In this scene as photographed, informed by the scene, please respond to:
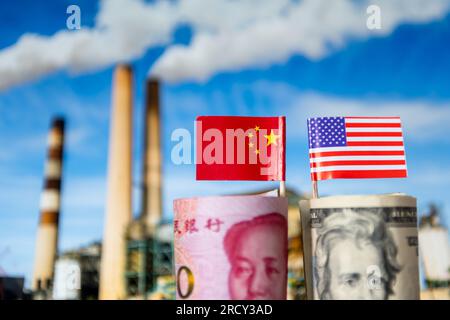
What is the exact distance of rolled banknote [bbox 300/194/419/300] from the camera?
486 centimetres

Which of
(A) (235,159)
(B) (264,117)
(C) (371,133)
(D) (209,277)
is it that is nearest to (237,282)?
(D) (209,277)

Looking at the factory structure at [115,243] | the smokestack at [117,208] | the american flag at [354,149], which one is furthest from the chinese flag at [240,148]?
the smokestack at [117,208]

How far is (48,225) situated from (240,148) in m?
52.8

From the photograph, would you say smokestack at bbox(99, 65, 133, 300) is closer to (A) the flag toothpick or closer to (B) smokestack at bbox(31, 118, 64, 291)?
(B) smokestack at bbox(31, 118, 64, 291)

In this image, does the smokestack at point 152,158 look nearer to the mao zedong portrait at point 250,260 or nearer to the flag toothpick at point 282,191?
the flag toothpick at point 282,191

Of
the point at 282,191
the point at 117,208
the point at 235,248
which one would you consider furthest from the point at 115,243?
the point at 235,248

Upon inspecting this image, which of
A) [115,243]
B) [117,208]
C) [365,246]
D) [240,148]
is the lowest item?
[365,246]

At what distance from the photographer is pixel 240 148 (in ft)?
17.6

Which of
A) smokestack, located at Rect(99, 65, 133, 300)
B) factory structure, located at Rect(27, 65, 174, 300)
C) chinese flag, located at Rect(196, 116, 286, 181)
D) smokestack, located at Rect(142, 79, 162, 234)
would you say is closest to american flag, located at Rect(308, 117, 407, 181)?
chinese flag, located at Rect(196, 116, 286, 181)

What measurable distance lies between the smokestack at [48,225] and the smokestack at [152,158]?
862 centimetres

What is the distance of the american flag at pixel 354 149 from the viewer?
552cm

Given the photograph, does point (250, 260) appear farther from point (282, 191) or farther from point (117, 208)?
point (117, 208)
